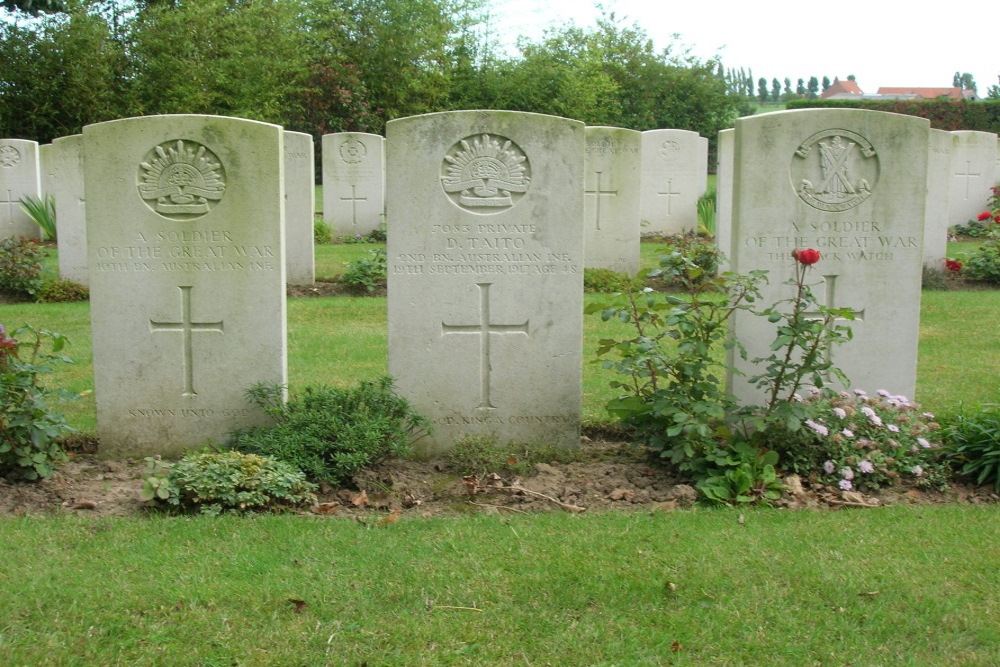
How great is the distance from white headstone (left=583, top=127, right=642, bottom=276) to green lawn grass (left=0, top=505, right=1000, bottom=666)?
819cm

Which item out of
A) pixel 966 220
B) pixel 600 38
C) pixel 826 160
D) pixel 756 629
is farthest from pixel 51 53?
pixel 756 629

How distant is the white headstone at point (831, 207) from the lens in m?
6.02

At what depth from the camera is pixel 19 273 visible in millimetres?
11430

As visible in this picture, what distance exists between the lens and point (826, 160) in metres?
6.04

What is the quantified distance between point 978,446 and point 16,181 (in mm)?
Result: 13824

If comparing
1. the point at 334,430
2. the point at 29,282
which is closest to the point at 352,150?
the point at 29,282

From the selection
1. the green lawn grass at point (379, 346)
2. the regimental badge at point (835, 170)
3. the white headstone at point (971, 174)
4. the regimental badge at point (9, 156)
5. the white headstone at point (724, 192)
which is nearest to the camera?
the regimental badge at point (835, 170)

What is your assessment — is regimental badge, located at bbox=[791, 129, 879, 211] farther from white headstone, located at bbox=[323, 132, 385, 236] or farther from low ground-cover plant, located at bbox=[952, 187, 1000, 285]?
white headstone, located at bbox=[323, 132, 385, 236]

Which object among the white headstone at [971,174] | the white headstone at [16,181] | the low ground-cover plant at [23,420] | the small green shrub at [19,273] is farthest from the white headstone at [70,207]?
the white headstone at [971,174]

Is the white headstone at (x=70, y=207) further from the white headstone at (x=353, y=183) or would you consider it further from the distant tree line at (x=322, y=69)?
the distant tree line at (x=322, y=69)

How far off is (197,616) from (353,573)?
25.8 inches

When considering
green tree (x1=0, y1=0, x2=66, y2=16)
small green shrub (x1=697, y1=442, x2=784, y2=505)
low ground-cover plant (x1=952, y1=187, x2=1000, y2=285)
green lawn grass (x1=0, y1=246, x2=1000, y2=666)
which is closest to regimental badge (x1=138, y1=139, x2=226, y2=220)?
green lawn grass (x1=0, y1=246, x2=1000, y2=666)

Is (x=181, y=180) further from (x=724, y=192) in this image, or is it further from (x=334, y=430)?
(x=724, y=192)

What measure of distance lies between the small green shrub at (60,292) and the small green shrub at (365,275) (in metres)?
2.86
